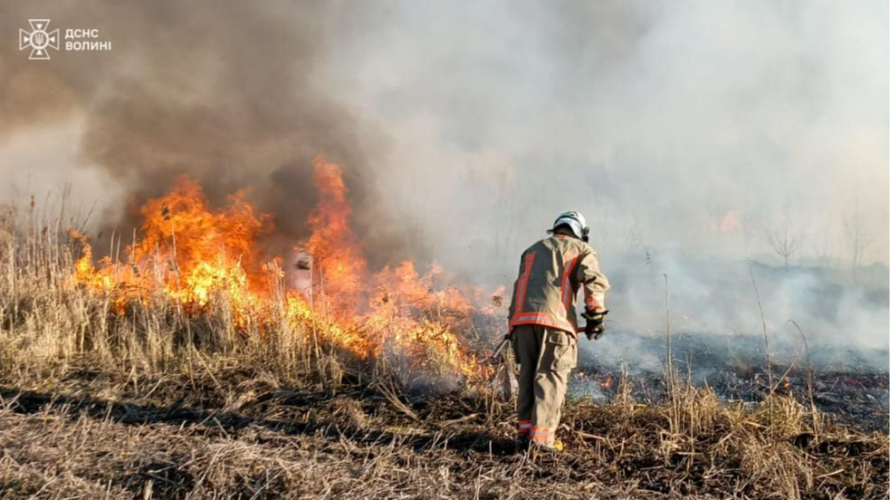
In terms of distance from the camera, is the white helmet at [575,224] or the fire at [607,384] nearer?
the white helmet at [575,224]

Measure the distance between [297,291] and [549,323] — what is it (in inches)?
165

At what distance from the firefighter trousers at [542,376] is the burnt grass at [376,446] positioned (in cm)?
22

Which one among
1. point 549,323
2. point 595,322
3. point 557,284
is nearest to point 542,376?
point 549,323

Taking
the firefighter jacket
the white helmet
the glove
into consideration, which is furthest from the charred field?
the white helmet

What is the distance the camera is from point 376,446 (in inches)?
161

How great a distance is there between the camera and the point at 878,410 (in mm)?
5738

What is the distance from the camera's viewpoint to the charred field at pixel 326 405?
339cm

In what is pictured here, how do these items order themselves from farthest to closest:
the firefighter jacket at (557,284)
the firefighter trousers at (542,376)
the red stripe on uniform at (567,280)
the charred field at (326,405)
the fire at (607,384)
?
the fire at (607,384)
the red stripe on uniform at (567,280)
the firefighter jacket at (557,284)
the firefighter trousers at (542,376)
the charred field at (326,405)

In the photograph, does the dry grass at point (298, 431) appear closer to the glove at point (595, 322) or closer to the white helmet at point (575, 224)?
the glove at point (595, 322)

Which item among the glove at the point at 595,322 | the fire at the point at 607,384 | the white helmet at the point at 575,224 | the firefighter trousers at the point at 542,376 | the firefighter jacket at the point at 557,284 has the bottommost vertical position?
the fire at the point at 607,384

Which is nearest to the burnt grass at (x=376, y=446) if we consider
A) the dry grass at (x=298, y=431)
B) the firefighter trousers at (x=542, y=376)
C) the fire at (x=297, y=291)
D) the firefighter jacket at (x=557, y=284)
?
the dry grass at (x=298, y=431)

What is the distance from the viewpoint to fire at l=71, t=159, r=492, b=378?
5.99 m

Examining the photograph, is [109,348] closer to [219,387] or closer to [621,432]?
[219,387]

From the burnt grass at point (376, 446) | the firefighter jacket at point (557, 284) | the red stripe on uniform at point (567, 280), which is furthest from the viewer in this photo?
the red stripe on uniform at point (567, 280)
